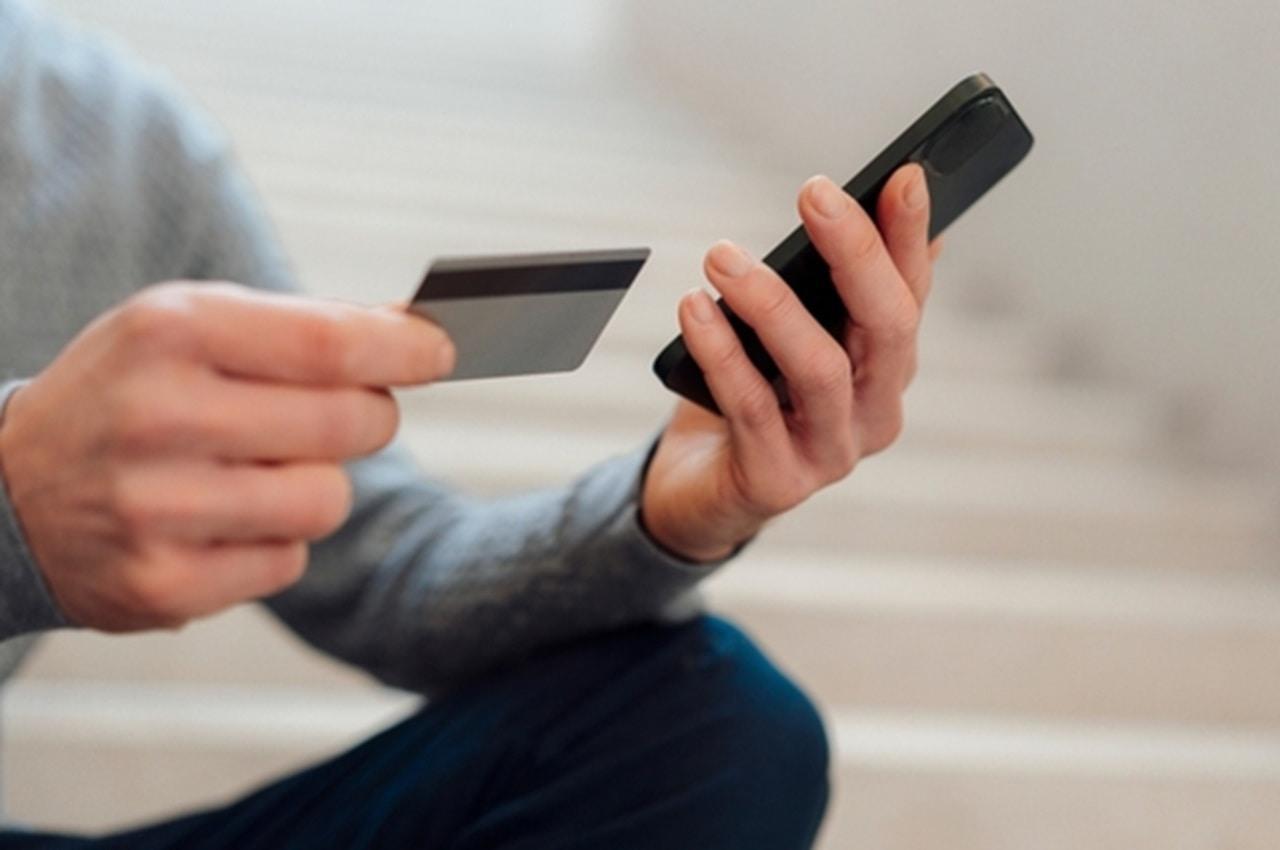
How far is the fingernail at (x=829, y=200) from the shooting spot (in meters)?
0.49

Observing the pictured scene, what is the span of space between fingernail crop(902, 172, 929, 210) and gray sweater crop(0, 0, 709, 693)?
217 millimetres

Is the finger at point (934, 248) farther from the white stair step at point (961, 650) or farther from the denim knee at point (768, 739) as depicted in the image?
the white stair step at point (961, 650)

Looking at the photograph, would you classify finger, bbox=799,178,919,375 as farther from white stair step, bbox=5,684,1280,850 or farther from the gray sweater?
white stair step, bbox=5,684,1280,850

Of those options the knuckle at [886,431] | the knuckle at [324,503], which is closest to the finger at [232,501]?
the knuckle at [324,503]

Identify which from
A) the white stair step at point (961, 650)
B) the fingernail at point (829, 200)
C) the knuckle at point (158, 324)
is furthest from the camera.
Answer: the white stair step at point (961, 650)

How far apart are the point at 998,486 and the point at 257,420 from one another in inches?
47.4

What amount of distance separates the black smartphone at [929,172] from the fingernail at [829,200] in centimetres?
2

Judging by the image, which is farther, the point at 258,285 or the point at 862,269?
the point at 258,285

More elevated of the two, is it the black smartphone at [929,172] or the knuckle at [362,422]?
the black smartphone at [929,172]

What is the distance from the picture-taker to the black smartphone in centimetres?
51

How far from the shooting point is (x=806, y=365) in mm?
523

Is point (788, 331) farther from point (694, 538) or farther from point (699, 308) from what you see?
point (694, 538)

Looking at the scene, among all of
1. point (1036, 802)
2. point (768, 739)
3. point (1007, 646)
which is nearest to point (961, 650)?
point (1007, 646)

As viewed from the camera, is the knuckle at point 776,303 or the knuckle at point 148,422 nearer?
the knuckle at point 148,422
